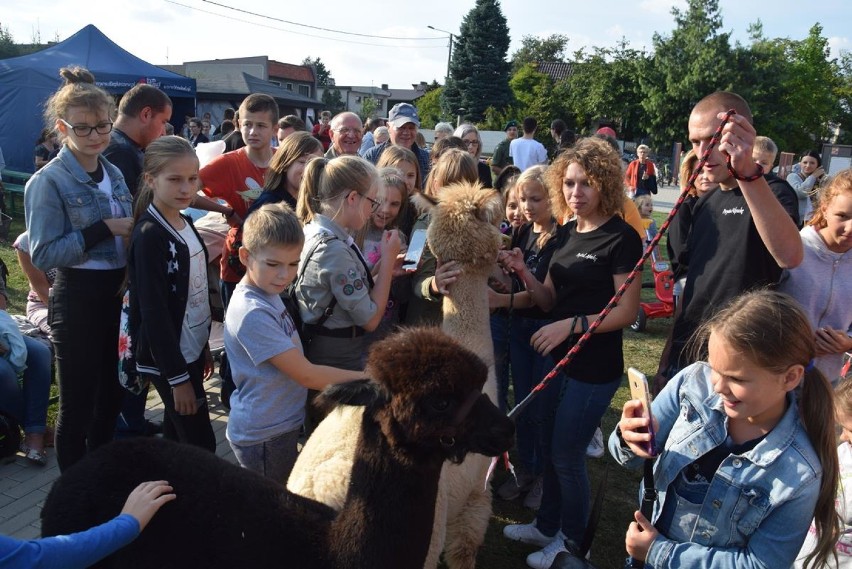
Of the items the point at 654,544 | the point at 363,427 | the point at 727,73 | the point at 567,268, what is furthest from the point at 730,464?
the point at 727,73

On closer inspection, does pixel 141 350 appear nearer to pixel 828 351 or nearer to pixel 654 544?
pixel 654 544

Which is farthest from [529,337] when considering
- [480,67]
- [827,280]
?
[480,67]

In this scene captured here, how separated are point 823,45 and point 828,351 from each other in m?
51.4

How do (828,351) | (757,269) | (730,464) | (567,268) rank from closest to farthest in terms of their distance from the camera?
(730,464), (757,269), (828,351), (567,268)

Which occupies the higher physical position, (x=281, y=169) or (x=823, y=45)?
(x=823, y=45)

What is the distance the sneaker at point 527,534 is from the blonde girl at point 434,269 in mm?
1328

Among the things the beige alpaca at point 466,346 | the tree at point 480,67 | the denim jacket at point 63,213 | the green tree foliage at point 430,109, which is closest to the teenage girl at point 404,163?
the beige alpaca at point 466,346

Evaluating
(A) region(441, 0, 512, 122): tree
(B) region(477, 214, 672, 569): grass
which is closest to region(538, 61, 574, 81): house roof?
(A) region(441, 0, 512, 122): tree

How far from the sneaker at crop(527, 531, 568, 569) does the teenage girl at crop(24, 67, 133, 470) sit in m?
2.50

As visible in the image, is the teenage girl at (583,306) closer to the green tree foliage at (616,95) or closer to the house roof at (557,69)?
the green tree foliage at (616,95)

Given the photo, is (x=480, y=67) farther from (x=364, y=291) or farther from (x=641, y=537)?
(x=641, y=537)

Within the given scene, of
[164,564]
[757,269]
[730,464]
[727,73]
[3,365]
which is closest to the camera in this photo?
[730,464]

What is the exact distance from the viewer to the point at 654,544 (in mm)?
1802

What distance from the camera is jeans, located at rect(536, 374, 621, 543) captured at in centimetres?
283
